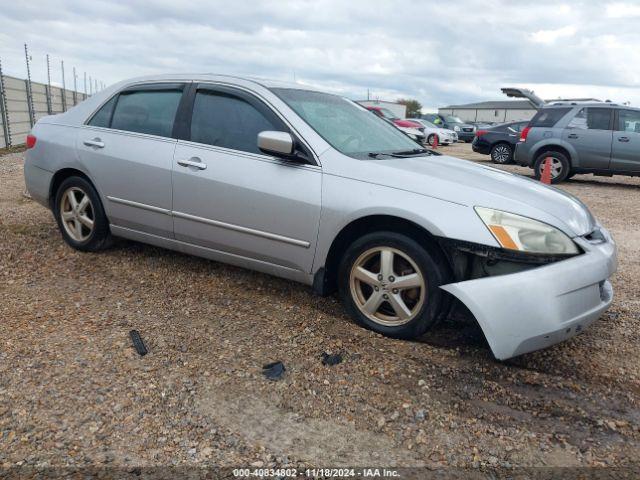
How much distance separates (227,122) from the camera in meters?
3.91

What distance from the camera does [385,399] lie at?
2711 millimetres

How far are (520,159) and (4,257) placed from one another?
411 inches

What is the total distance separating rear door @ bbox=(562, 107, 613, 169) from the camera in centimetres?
1096

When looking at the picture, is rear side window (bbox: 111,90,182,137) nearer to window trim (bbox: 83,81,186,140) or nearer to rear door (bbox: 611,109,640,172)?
window trim (bbox: 83,81,186,140)

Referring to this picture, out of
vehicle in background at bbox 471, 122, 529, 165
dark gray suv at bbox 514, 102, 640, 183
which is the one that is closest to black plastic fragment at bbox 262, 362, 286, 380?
dark gray suv at bbox 514, 102, 640, 183

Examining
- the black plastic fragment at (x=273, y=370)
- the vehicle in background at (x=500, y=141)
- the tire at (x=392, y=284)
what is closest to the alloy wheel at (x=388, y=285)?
the tire at (x=392, y=284)

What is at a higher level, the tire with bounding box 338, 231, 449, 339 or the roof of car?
the roof of car

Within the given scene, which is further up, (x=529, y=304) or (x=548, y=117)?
(x=548, y=117)

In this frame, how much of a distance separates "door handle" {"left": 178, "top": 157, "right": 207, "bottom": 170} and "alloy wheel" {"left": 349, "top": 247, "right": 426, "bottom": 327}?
1.34m

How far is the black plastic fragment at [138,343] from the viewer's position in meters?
3.08

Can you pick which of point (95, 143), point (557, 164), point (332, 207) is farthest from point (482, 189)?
point (557, 164)

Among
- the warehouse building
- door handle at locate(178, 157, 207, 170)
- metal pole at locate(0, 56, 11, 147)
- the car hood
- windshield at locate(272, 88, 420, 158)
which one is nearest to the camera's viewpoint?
the car hood

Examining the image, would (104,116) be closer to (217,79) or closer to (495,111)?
(217,79)

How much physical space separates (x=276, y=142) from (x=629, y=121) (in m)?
10.1
